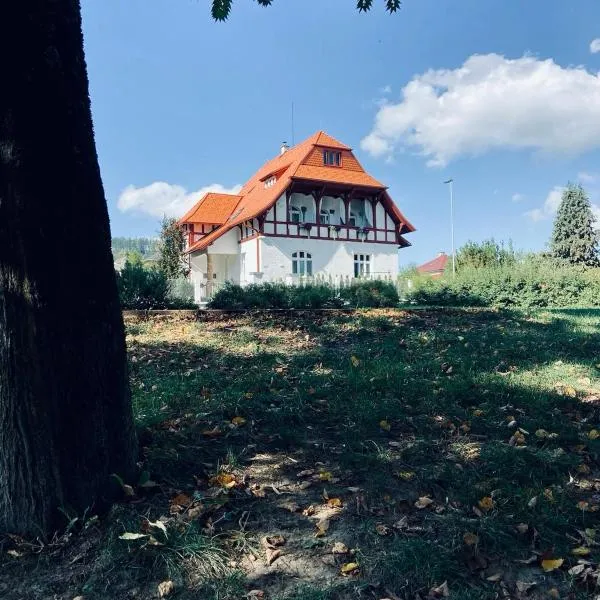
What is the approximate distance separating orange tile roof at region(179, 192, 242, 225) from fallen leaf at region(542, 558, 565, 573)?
33.7 meters

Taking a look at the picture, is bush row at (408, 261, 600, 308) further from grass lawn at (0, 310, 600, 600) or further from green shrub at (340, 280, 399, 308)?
grass lawn at (0, 310, 600, 600)

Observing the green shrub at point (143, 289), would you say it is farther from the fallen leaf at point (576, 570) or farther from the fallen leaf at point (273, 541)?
the fallen leaf at point (576, 570)

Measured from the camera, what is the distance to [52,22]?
267cm

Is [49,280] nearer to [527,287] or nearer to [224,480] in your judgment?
[224,480]

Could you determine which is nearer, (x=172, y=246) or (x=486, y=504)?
(x=486, y=504)

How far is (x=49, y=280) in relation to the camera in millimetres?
2668

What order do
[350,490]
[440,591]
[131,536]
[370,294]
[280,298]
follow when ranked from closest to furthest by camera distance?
1. [440,591]
2. [131,536]
3. [350,490]
4. [280,298]
5. [370,294]

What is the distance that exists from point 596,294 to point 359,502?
2068 centimetres

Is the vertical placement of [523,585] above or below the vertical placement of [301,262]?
below

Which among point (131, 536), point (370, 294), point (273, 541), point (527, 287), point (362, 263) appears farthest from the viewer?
point (362, 263)

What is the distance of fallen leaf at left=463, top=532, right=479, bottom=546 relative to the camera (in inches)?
102

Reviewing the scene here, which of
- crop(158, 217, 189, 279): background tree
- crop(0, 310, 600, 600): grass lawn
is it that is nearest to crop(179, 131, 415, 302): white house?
crop(158, 217, 189, 279): background tree

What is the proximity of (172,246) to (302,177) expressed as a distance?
39.0 ft

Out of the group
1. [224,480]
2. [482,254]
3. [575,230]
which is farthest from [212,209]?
[224,480]
